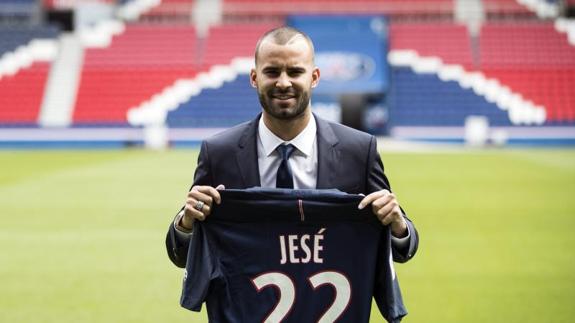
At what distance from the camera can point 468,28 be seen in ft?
95.3

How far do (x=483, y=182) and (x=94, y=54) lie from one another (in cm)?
2151

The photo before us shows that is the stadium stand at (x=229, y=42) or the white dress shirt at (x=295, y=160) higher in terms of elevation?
the stadium stand at (x=229, y=42)

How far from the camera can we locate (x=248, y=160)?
2.40 metres

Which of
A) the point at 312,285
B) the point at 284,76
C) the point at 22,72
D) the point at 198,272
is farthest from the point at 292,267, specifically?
the point at 22,72

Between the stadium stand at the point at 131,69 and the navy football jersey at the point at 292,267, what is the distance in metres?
23.2

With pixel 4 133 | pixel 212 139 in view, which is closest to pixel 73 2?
pixel 4 133

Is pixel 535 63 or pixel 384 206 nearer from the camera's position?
pixel 384 206

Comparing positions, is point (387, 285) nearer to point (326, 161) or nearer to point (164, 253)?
point (326, 161)

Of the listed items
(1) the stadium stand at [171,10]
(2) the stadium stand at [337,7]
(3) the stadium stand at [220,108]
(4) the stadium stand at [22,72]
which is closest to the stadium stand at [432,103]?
(2) the stadium stand at [337,7]

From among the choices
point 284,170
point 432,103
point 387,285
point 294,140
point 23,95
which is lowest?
point 387,285

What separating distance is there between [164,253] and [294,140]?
4.12 metres

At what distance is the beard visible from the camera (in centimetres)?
227

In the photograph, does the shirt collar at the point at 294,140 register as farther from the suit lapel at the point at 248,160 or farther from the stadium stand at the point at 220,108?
the stadium stand at the point at 220,108

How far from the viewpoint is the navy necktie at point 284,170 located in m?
2.38
